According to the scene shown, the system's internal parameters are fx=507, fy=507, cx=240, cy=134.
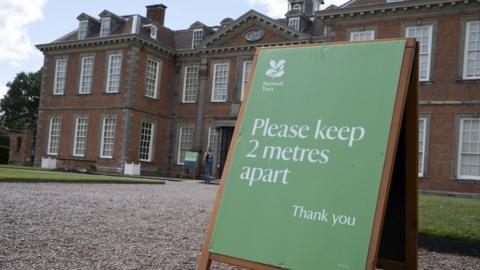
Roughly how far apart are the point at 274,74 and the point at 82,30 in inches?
1042

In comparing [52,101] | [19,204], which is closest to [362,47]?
[19,204]

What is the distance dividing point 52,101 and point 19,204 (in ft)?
71.5

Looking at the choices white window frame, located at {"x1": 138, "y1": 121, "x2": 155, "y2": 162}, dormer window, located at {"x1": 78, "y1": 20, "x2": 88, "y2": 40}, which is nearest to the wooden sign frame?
white window frame, located at {"x1": 138, "y1": 121, "x2": 155, "y2": 162}

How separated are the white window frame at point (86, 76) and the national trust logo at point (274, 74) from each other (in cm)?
2460

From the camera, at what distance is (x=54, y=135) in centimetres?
2789

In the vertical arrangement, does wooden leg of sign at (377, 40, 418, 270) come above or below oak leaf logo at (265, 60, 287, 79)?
below

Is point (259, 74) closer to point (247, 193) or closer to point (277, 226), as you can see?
point (247, 193)

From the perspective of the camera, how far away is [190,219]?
7781 millimetres

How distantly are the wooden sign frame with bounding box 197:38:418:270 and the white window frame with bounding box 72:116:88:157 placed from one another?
2437 centimetres

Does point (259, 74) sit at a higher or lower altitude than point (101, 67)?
lower

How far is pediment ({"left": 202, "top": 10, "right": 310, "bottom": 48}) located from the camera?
23688 millimetres

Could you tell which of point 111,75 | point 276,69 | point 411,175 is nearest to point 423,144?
point 111,75

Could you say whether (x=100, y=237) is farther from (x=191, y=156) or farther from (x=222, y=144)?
(x=222, y=144)

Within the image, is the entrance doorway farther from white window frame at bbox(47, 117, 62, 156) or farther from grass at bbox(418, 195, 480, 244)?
grass at bbox(418, 195, 480, 244)
